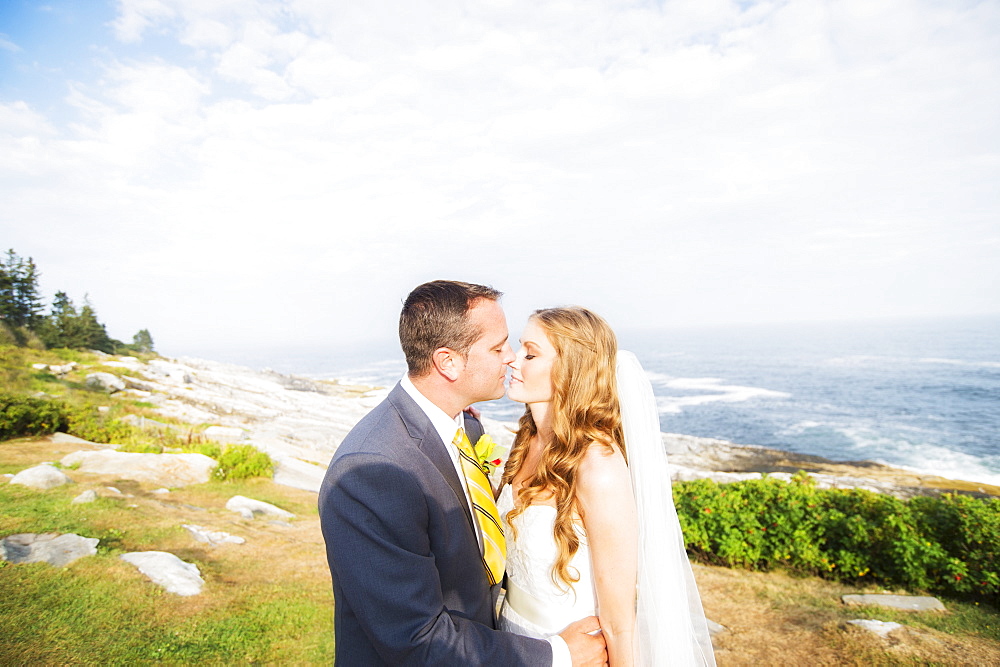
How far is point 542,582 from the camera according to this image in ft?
10.6

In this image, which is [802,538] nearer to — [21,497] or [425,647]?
[425,647]

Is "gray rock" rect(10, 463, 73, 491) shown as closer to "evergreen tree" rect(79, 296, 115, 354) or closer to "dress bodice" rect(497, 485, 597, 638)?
"dress bodice" rect(497, 485, 597, 638)

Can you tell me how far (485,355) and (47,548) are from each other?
20.3 ft

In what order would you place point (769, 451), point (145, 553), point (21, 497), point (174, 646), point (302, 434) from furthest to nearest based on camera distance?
point (769, 451), point (302, 434), point (21, 497), point (145, 553), point (174, 646)

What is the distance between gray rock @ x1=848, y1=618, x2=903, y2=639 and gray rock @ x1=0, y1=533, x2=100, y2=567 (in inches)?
335

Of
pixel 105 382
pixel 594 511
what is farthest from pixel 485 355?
pixel 105 382

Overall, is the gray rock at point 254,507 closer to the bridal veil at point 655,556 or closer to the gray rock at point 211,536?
the gray rock at point 211,536

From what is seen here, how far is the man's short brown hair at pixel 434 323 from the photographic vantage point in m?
2.73

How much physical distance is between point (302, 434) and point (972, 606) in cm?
2195

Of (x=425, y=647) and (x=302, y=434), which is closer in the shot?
(x=425, y=647)

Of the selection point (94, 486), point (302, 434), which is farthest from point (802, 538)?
point (302, 434)

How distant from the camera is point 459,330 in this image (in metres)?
2.74

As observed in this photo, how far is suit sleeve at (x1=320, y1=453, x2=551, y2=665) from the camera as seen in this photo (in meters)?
2.10

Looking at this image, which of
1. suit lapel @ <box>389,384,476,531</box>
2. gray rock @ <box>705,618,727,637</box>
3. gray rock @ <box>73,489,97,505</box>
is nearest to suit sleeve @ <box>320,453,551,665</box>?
suit lapel @ <box>389,384,476,531</box>
